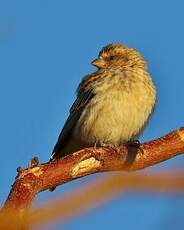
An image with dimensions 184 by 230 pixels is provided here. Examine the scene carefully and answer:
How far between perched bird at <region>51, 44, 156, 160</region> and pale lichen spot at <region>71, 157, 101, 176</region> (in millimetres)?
2062

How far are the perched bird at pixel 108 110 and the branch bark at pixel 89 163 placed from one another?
140 centimetres

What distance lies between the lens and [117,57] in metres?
7.29

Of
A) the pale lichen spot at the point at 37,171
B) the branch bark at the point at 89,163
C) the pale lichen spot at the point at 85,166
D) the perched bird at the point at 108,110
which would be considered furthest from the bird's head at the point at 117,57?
the pale lichen spot at the point at 37,171

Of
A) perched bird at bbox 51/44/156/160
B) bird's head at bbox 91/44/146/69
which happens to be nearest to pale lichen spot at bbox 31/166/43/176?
perched bird at bbox 51/44/156/160

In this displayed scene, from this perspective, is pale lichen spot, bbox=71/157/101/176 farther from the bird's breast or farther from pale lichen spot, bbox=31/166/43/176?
the bird's breast

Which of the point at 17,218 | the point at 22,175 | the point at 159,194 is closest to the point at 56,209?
the point at 17,218

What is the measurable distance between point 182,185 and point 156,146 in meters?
3.22

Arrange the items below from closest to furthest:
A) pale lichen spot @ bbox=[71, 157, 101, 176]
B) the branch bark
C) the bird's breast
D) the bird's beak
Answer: the branch bark → pale lichen spot @ bbox=[71, 157, 101, 176] → the bird's breast → the bird's beak

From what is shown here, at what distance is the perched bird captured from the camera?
5.91 meters

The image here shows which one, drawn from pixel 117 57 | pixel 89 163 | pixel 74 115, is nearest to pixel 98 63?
pixel 117 57

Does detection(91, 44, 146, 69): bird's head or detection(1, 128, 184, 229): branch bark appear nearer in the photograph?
detection(1, 128, 184, 229): branch bark

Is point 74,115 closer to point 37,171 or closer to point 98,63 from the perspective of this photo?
point 98,63

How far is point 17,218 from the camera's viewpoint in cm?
62

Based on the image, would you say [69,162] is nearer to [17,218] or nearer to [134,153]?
[134,153]
